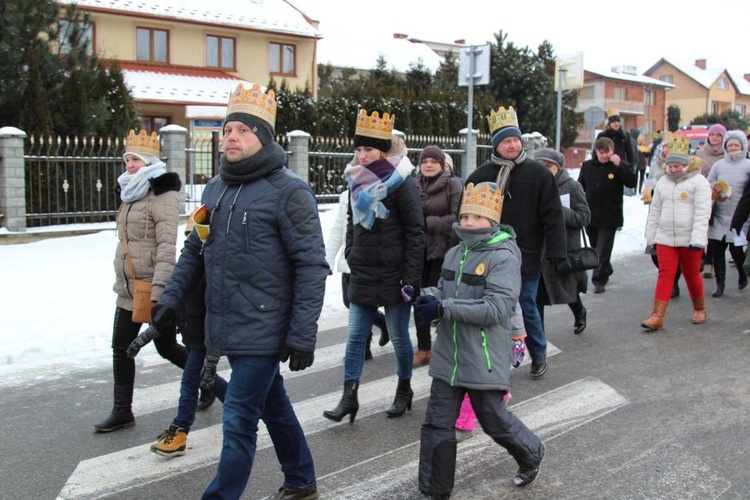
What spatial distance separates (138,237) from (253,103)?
1806mm

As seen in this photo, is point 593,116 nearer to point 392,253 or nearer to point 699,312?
point 699,312

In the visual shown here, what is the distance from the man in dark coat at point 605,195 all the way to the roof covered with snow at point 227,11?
2345cm

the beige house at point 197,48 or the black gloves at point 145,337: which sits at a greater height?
the beige house at point 197,48

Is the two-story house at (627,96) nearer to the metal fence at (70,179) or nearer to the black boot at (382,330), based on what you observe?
the metal fence at (70,179)

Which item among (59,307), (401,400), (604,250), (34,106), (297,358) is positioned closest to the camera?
(297,358)

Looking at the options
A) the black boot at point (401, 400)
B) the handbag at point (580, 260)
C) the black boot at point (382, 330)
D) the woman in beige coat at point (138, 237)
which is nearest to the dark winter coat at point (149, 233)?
the woman in beige coat at point (138, 237)

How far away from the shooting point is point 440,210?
270 inches

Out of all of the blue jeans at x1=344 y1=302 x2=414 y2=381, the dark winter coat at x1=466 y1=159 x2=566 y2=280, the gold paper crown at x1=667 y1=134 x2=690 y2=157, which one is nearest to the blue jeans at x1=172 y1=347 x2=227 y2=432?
the blue jeans at x1=344 y1=302 x2=414 y2=381

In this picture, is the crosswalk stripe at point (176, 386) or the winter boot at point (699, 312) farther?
the winter boot at point (699, 312)

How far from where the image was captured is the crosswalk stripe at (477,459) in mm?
4235

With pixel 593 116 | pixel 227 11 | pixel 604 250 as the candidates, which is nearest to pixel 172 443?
pixel 604 250

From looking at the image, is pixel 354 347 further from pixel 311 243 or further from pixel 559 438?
pixel 311 243

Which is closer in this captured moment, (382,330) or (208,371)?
(208,371)

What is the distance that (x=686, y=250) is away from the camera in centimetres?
807
